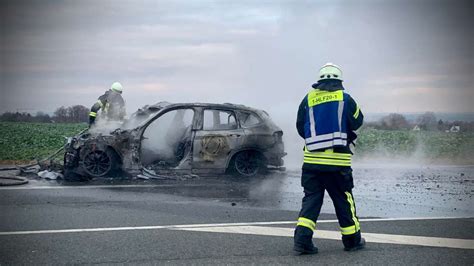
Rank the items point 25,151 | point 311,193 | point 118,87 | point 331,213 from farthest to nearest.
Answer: point 25,151 → point 118,87 → point 331,213 → point 311,193

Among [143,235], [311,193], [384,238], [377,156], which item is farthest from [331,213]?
[377,156]

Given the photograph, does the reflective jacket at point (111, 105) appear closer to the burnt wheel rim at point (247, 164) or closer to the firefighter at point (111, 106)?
the firefighter at point (111, 106)

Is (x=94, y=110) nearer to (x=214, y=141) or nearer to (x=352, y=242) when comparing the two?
(x=214, y=141)

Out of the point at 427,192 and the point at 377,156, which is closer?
the point at 427,192

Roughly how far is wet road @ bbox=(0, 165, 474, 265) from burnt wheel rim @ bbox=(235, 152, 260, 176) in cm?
53

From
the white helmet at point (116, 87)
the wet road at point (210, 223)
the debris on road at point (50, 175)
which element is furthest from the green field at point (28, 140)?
the wet road at point (210, 223)

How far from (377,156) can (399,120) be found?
1.43 m

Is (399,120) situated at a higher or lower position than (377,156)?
higher

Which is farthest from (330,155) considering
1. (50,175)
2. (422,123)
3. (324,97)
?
(422,123)

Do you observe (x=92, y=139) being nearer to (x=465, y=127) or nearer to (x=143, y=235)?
(x=143, y=235)

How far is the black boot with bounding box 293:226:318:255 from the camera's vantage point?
6.02m

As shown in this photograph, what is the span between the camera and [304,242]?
6012mm

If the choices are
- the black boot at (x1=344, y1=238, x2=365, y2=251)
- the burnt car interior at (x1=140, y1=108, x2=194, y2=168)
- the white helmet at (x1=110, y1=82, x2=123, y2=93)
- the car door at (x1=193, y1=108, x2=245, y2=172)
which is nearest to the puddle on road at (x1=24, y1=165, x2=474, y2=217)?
the car door at (x1=193, y1=108, x2=245, y2=172)

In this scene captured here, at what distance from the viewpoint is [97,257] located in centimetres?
581
